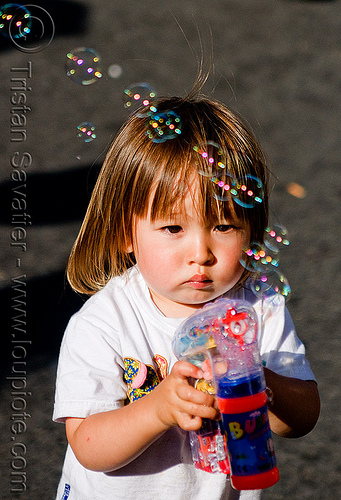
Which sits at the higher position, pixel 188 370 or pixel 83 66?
pixel 83 66

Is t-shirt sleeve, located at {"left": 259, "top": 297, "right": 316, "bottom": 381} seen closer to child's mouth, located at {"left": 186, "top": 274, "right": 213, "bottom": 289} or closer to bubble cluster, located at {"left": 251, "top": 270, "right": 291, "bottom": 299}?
bubble cluster, located at {"left": 251, "top": 270, "right": 291, "bottom": 299}

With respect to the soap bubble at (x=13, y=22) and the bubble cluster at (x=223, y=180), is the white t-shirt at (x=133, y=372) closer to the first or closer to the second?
the bubble cluster at (x=223, y=180)

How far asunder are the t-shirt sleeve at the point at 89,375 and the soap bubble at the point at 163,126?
41 centimetres

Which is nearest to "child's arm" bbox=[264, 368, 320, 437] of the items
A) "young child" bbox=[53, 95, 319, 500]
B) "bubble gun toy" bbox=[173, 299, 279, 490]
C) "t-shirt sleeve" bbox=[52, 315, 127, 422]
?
"young child" bbox=[53, 95, 319, 500]

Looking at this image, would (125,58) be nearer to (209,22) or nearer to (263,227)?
(209,22)

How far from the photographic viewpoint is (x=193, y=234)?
131 centimetres

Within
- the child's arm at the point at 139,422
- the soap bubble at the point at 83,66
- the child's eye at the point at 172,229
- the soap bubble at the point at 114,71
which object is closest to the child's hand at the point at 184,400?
the child's arm at the point at 139,422

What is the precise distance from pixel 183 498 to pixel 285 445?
3.64 feet

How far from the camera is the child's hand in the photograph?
114cm

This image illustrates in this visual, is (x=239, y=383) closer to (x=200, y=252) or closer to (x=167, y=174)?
(x=200, y=252)

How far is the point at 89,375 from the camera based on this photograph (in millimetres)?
1367

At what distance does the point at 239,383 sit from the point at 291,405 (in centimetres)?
31

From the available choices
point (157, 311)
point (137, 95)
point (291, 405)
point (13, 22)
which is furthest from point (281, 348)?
point (13, 22)

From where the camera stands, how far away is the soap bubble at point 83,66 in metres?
1.91
